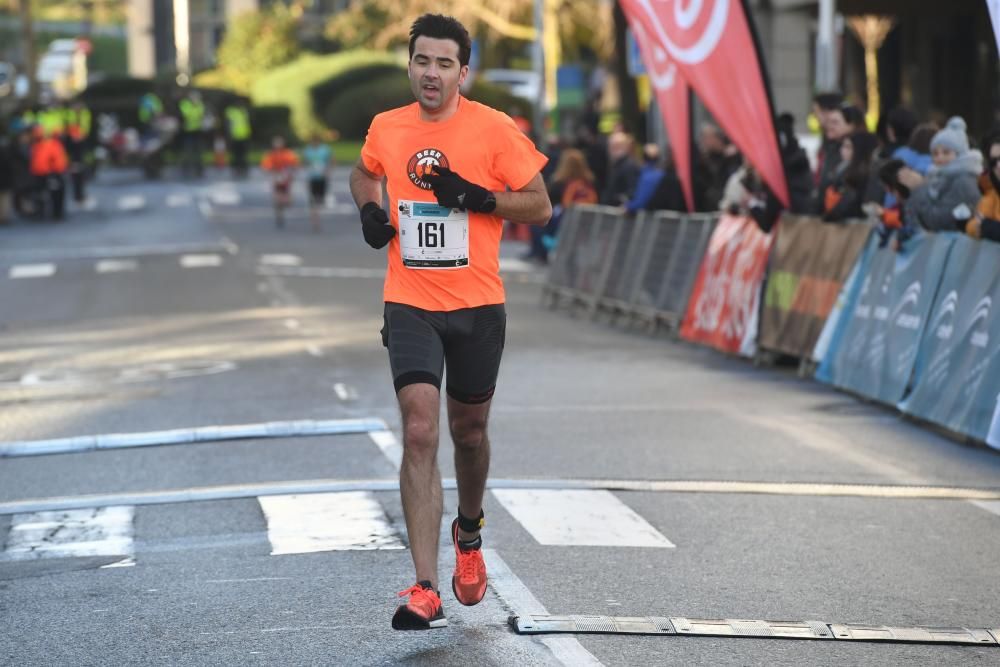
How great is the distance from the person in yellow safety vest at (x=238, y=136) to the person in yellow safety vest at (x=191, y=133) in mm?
851

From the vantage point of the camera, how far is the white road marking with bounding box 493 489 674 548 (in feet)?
27.5

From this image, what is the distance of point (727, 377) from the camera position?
50.0ft

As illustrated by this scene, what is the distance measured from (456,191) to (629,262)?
13.9 metres

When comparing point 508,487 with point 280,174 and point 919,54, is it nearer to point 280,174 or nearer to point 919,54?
point 280,174

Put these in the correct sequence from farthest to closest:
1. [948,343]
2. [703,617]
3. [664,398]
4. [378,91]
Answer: [378,91]
[664,398]
[948,343]
[703,617]

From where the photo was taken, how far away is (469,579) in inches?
267

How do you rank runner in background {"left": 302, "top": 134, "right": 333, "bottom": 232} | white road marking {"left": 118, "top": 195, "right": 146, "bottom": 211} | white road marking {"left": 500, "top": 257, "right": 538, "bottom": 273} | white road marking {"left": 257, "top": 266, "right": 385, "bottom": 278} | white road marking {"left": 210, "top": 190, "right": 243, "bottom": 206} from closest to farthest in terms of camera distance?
white road marking {"left": 257, "top": 266, "right": 385, "bottom": 278}
white road marking {"left": 500, "top": 257, "right": 538, "bottom": 273}
runner in background {"left": 302, "top": 134, "right": 333, "bottom": 232}
white road marking {"left": 118, "top": 195, "right": 146, "bottom": 211}
white road marking {"left": 210, "top": 190, "right": 243, "bottom": 206}

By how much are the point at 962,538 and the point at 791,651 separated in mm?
2452

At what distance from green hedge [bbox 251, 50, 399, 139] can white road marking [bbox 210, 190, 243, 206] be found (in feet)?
65.6

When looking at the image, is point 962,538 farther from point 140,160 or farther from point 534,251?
point 140,160

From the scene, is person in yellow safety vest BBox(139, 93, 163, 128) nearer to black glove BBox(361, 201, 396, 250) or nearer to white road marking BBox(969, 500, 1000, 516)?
white road marking BBox(969, 500, 1000, 516)

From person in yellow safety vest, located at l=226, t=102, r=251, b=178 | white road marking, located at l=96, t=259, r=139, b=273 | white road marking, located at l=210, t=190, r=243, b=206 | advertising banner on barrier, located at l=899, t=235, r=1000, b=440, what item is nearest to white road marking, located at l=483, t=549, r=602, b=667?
advertising banner on barrier, located at l=899, t=235, r=1000, b=440

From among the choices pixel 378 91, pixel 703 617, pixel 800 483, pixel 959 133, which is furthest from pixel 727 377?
pixel 378 91

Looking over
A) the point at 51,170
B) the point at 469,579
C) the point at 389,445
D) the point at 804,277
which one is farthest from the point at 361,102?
the point at 469,579
